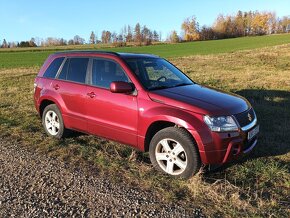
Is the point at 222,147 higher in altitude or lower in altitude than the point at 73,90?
lower

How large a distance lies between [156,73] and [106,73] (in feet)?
2.81

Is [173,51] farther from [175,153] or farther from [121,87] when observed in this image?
[175,153]

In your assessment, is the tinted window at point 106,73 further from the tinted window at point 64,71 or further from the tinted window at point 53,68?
the tinted window at point 53,68

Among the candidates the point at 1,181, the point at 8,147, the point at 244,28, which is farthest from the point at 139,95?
the point at 244,28

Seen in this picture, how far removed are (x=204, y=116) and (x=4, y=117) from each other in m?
5.95

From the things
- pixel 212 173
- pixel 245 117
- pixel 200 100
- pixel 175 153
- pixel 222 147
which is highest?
pixel 200 100

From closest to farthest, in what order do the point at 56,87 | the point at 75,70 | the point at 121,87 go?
1. the point at 121,87
2. the point at 75,70
3. the point at 56,87

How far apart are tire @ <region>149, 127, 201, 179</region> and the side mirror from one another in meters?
0.80

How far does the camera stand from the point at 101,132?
5.84 meters

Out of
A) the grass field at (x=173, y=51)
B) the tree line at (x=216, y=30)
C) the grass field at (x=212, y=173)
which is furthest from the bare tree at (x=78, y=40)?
the grass field at (x=212, y=173)

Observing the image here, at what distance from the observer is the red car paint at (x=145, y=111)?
464 centimetres

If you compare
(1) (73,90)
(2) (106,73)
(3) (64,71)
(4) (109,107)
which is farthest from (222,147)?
(3) (64,71)

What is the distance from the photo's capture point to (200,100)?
197 inches

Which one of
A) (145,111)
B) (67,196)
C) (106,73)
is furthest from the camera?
(106,73)
